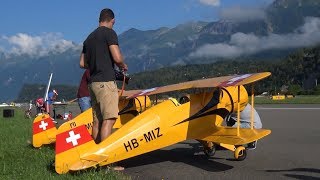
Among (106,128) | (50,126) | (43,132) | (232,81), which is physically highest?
(232,81)

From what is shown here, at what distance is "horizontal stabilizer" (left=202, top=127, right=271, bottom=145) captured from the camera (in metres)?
7.85

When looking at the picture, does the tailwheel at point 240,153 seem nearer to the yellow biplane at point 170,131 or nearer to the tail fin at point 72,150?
the yellow biplane at point 170,131

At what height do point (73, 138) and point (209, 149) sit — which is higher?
point (73, 138)

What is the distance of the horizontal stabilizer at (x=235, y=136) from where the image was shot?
785 centimetres

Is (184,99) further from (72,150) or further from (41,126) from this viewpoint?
(41,126)

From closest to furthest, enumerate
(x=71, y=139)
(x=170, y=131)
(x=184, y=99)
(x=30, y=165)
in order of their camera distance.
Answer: (x=71, y=139) < (x=30, y=165) < (x=170, y=131) < (x=184, y=99)

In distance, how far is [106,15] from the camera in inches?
295

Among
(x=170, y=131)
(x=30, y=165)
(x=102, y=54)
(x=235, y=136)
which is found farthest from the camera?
(x=235, y=136)

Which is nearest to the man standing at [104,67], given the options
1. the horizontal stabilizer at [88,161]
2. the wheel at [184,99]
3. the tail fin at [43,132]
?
the horizontal stabilizer at [88,161]

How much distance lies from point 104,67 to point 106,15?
2.82 feet

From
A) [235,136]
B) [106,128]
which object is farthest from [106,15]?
[235,136]

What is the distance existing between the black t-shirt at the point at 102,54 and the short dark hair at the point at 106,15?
136mm

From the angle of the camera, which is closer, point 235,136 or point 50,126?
point 235,136

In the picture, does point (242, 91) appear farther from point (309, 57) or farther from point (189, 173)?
point (309, 57)
